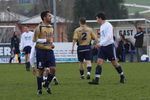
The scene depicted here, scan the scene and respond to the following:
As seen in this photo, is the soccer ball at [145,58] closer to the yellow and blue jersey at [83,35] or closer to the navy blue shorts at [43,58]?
the yellow and blue jersey at [83,35]

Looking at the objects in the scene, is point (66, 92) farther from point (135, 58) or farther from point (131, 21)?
point (131, 21)

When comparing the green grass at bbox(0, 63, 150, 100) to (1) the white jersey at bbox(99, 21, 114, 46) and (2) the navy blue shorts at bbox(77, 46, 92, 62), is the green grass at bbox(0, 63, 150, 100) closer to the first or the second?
(1) the white jersey at bbox(99, 21, 114, 46)

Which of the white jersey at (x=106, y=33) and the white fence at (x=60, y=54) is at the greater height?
the white jersey at (x=106, y=33)

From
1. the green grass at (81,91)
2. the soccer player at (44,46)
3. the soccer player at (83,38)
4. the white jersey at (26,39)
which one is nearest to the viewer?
the green grass at (81,91)

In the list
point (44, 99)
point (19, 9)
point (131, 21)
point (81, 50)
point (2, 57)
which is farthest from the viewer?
point (19, 9)

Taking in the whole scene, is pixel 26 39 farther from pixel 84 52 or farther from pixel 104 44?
pixel 104 44

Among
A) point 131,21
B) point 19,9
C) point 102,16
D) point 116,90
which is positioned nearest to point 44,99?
point 116,90

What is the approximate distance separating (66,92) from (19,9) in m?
93.4

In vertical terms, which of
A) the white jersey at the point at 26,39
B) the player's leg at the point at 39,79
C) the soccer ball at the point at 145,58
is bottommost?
the soccer ball at the point at 145,58

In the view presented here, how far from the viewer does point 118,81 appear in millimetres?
19500

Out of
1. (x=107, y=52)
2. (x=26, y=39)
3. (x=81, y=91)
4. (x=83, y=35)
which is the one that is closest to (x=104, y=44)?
(x=107, y=52)

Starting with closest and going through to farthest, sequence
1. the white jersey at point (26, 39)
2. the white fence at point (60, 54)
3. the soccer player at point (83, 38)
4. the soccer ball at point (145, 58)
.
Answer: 1. the soccer player at point (83, 38)
2. the white jersey at point (26, 39)
3. the white fence at point (60, 54)
4. the soccer ball at point (145, 58)

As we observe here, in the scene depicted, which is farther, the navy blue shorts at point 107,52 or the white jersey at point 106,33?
the navy blue shorts at point 107,52


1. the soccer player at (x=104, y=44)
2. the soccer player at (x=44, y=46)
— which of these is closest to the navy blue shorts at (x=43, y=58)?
the soccer player at (x=44, y=46)
